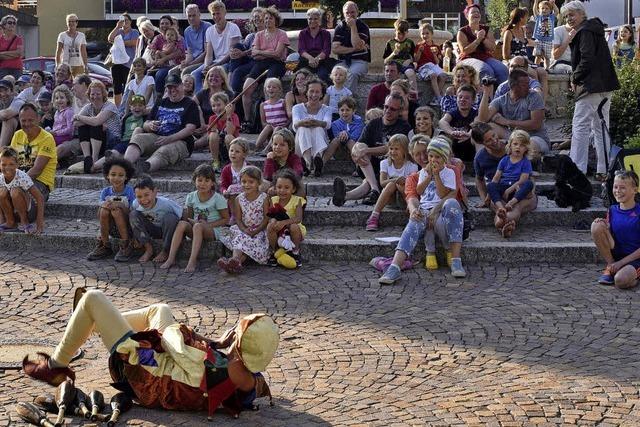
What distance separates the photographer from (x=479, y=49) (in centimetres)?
1477

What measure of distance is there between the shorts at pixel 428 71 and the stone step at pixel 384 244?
466 cm

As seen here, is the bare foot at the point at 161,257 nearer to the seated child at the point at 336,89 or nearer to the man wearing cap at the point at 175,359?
the man wearing cap at the point at 175,359

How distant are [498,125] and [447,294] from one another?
12.9ft

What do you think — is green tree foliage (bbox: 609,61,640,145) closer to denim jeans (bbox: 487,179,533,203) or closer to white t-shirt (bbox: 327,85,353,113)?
denim jeans (bbox: 487,179,533,203)

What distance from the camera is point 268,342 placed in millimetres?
5875

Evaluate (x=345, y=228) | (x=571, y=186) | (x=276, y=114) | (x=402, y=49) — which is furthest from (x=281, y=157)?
(x=402, y=49)

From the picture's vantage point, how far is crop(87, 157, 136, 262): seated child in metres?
10.2

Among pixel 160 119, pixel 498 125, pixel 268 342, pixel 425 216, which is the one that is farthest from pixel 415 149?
pixel 268 342

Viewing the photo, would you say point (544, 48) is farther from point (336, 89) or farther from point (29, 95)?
point (29, 95)

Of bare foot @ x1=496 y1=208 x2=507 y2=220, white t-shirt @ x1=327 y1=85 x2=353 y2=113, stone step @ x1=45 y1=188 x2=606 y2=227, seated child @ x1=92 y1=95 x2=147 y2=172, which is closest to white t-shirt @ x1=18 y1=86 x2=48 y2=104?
seated child @ x1=92 y1=95 x2=147 y2=172

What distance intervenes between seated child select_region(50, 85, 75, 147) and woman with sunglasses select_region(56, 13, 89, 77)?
452 cm

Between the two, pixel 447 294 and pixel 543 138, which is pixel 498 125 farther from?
pixel 447 294

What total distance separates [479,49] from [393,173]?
4515 mm

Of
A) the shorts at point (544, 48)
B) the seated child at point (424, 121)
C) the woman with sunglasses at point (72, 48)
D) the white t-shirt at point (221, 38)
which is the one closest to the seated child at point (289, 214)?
the seated child at point (424, 121)
